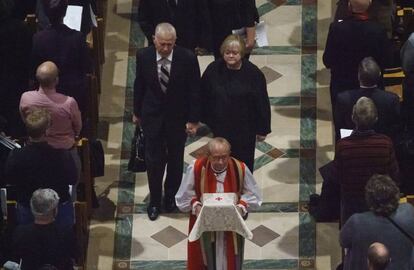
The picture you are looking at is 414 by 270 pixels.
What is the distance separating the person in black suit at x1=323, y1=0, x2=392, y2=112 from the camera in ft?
41.3

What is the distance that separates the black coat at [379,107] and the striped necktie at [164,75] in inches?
56.1

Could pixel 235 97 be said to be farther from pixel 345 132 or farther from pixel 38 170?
pixel 38 170

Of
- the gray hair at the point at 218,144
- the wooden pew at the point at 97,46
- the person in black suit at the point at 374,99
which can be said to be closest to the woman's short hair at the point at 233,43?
the person in black suit at the point at 374,99

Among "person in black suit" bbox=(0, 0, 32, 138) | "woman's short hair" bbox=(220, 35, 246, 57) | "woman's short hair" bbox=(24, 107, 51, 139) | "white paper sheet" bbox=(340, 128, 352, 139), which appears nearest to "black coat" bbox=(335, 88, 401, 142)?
"white paper sheet" bbox=(340, 128, 352, 139)

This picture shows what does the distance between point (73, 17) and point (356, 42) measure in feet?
8.30

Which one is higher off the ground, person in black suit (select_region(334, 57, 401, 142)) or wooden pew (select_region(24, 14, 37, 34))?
wooden pew (select_region(24, 14, 37, 34))

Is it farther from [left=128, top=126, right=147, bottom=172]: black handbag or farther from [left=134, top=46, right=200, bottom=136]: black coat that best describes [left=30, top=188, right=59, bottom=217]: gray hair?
[left=128, top=126, right=147, bottom=172]: black handbag

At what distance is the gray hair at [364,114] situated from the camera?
37.4 feet

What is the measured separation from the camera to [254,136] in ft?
41.5

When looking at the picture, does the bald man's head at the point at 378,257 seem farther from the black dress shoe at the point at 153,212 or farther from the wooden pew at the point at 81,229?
the black dress shoe at the point at 153,212

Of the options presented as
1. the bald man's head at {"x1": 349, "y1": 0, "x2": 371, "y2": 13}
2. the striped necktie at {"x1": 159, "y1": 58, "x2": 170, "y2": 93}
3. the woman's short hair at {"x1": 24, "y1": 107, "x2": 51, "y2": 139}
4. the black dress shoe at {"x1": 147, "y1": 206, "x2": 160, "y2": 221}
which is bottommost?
the black dress shoe at {"x1": 147, "y1": 206, "x2": 160, "y2": 221}

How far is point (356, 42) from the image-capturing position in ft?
41.4

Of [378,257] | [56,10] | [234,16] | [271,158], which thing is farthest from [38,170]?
[271,158]

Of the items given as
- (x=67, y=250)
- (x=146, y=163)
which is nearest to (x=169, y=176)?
(x=146, y=163)
